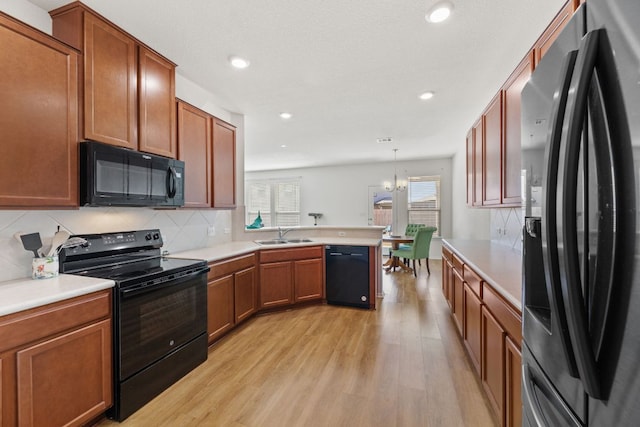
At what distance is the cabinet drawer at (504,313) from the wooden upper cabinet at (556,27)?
4.04 feet

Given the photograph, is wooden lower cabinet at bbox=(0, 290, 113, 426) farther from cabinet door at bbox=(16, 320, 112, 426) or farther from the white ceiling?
the white ceiling

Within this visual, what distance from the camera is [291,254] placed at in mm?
3656

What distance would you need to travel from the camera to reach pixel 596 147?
571mm

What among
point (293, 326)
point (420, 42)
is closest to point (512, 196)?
point (420, 42)

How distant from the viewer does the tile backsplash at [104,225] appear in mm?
1752

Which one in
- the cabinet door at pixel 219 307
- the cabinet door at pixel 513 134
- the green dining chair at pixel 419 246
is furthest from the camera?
the green dining chair at pixel 419 246

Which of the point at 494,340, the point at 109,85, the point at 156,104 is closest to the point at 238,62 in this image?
the point at 156,104

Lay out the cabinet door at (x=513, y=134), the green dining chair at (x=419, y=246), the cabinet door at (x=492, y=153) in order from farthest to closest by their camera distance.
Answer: the green dining chair at (x=419, y=246), the cabinet door at (x=492, y=153), the cabinet door at (x=513, y=134)

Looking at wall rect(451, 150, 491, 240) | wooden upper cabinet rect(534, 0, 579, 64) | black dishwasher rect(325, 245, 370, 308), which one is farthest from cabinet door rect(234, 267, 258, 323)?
wall rect(451, 150, 491, 240)

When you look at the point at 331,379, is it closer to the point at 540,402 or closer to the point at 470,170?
the point at 540,402

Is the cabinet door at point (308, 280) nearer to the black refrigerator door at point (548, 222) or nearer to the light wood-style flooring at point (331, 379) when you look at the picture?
the light wood-style flooring at point (331, 379)

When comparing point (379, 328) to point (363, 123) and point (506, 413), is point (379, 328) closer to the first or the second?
point (506, 413)

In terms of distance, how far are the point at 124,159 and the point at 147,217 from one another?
773mm

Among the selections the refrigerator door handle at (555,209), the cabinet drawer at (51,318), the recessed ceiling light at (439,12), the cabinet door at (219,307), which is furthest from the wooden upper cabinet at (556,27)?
the cabinet door at (219,307)
